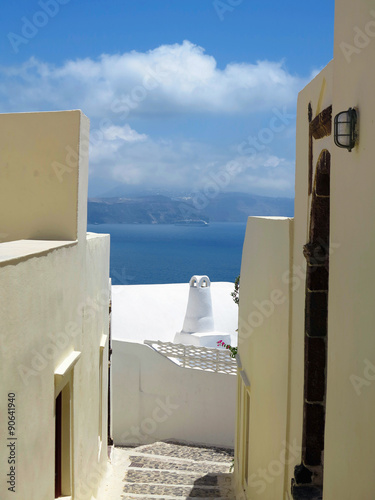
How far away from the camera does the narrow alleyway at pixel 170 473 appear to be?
8.59 meters

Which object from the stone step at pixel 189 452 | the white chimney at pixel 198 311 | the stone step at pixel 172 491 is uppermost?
the white chimney at pixel 198 311

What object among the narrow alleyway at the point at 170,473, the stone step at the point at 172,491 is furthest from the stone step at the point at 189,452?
the stone step at the point at 172,491

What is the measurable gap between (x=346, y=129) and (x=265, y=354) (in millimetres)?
4521

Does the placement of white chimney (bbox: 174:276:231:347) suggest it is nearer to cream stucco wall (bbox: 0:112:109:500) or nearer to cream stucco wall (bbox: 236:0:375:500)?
cream stucco wall (bbox: 0:112:109:500)

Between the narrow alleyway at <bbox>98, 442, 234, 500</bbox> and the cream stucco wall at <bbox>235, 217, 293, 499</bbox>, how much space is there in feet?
2.31

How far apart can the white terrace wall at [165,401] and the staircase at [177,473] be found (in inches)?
18.9

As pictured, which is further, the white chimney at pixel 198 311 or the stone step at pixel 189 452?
the white chimney at pixel 198 311

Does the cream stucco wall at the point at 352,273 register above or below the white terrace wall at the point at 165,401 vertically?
above

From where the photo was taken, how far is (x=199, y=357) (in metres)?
13.1

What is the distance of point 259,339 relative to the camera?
7441mm

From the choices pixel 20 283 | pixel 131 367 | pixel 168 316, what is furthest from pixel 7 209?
pixel 168 316

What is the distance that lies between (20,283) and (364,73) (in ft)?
8.11

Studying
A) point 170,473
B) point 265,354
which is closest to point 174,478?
point 170,473

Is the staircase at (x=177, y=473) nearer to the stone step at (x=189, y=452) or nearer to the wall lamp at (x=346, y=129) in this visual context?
the stone step at (x=189, y=452)
